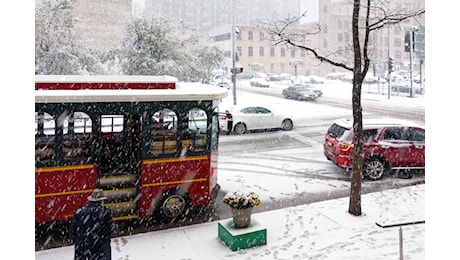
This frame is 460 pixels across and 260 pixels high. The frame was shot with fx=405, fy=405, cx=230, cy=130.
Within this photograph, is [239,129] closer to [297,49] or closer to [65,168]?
[65,168]

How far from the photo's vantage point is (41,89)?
316 inches

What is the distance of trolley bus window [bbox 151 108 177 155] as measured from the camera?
8.52 metres

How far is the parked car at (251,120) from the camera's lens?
20578 mm

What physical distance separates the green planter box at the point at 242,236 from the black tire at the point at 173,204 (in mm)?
1396

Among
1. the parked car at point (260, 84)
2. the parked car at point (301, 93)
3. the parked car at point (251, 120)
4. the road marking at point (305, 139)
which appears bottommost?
the road marking at point (305, 139)

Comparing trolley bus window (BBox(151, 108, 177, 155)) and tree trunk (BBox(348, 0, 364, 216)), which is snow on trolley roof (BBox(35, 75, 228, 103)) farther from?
tree trunk (BBox(348, 0, 364, 216))

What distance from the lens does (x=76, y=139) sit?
8.09 meters

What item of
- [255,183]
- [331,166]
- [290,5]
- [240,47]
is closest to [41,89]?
[255,183]

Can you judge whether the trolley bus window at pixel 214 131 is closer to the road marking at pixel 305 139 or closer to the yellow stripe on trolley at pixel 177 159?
the yellow stripe on trolley at pixel 177 159

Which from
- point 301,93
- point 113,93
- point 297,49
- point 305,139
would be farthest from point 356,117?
point 297,49

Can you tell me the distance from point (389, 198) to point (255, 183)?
12.2 feet

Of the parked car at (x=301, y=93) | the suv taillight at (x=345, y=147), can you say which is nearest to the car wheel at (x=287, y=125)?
the suv taillight at (x=345, y=147)

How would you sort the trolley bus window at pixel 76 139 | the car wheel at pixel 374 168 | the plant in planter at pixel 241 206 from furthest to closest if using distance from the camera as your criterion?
the car wheel at pixel 374 168 < the trolley bus window at pixel 76 139 < the plant in planter at pixel 241 206

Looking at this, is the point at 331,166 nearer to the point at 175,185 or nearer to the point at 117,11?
the point at 175,185
